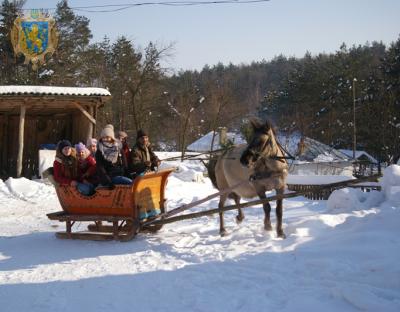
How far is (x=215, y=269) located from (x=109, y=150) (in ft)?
9.61

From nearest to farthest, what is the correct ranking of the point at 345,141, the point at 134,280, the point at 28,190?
1. the point at 134,280
2. the point at 28,190
3. the point at 345,141

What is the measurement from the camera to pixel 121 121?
3250 centimetres

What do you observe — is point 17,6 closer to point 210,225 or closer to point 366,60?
point 210,225

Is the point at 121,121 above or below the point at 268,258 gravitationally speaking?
above

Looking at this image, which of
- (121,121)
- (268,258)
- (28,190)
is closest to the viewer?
(268,258)

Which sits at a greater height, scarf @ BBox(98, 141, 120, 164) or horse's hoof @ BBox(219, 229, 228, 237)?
scarf @ BBox(98, 141, 120, 164)

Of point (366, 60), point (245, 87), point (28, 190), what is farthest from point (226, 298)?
point (245, 87)

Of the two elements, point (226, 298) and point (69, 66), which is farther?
point (69, 66)

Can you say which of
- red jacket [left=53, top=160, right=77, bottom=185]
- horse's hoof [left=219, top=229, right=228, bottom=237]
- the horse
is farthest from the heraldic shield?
horse's hoof [left=219, top=229, right=228, bottom=237]

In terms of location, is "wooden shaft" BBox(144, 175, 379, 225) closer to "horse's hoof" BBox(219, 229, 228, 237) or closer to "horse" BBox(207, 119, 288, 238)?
"horse" BBox(207, 119, 288, 238)

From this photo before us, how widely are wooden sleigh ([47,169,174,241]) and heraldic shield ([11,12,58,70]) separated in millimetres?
9814

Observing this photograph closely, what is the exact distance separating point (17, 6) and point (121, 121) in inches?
442

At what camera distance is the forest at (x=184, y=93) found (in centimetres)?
3128

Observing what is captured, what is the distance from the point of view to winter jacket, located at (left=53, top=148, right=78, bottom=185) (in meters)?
7.18
